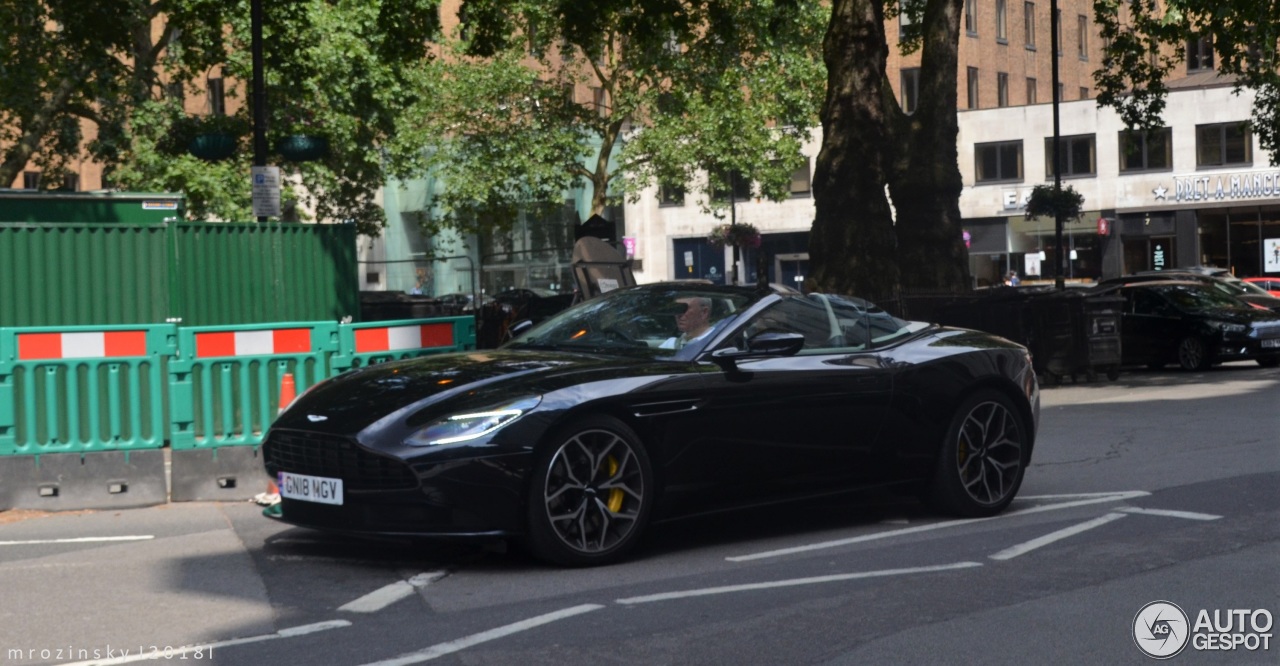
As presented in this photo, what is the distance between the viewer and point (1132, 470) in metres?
10.6

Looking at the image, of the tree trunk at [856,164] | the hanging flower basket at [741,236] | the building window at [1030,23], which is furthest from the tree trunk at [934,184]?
the building window at [1030,23]

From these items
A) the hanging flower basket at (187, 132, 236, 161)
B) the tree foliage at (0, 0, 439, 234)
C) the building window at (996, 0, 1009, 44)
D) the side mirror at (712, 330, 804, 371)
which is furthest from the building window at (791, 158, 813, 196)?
the side mirror at (712, 330, 804, 371)

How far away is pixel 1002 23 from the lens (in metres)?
60.9

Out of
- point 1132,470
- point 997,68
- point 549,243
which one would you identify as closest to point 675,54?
point 549,243

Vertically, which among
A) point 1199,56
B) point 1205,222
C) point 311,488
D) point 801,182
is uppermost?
point 1199,56

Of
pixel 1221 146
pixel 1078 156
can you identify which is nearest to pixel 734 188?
pixel 1078 156

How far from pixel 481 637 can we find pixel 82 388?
4.83 meters

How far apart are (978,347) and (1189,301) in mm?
17246

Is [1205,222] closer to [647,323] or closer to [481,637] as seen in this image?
[647,323]

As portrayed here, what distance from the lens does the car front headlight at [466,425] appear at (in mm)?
6641

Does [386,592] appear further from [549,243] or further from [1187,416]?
[549,243]

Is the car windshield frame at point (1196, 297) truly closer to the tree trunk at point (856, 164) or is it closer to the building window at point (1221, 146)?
the tree trunk at point (856, 164)

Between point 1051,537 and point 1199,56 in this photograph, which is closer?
point 1051,537

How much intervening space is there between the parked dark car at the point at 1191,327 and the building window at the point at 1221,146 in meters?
26.5
